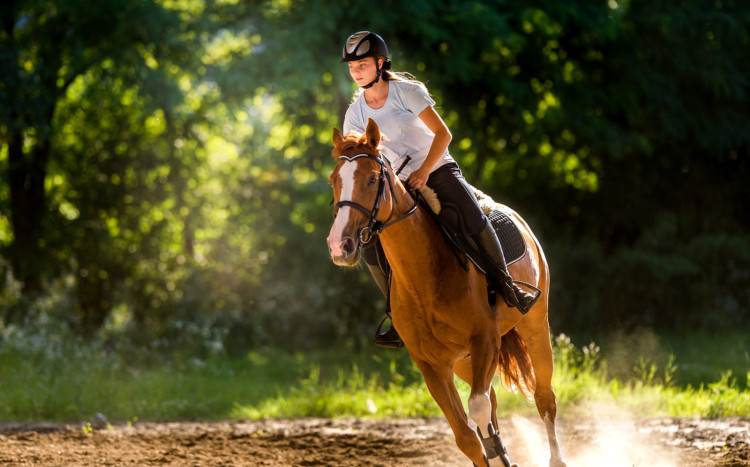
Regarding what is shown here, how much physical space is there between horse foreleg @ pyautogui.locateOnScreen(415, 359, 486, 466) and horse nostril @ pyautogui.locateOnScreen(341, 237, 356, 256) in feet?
4.57

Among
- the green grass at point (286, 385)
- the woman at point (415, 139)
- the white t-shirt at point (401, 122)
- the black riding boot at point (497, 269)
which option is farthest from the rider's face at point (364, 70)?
the green grass at point (286, 385)

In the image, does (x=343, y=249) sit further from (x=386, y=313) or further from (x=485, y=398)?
(x=386, y=313)

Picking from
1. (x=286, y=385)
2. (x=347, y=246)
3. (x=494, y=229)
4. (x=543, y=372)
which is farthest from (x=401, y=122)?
(x=286, y=385)

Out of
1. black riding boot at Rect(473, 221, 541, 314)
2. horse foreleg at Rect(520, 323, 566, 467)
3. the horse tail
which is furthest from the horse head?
horse foreleg at Rect(520, 323, 566, 467)

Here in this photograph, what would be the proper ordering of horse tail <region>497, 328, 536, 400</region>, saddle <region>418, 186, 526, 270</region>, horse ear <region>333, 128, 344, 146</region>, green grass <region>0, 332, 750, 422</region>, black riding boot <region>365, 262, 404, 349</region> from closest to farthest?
horse ear <region>333, 128, 344, 146</region> → saddle <region>418, 186, 526, 270</region> → black riding boot <region>365, 262, 404, 349</region> → horse tail <region>497, 328, 536, 400</region> → green grass <region>0, 332, 750, 422</region>

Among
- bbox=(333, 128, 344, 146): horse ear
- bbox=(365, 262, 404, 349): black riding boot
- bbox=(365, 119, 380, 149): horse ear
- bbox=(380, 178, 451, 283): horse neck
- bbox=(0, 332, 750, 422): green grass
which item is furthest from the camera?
bbox=(0, 332, 750, 422): green grass

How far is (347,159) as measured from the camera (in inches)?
177

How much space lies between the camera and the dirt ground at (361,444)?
22.9ft

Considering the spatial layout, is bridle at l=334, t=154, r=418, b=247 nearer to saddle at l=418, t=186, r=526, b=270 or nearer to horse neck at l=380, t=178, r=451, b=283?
horse neck at l=380, t=178, r=451, b=283

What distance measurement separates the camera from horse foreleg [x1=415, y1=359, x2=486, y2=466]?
16.8 ft

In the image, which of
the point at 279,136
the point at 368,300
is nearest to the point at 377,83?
the point at 368,300

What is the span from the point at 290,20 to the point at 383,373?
653 centimetres

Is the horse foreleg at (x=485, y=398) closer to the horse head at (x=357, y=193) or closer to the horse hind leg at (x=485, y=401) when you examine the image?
the horse hind leg at (x=485, y=401)

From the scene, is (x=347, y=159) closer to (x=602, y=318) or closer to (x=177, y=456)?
(x=177, y=456)
